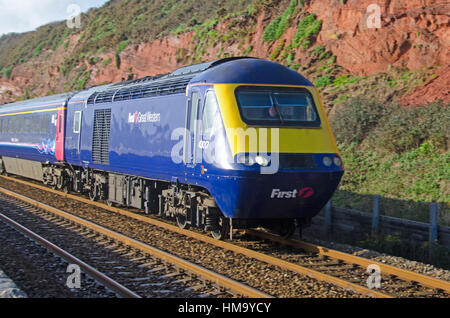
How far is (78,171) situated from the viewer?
58.1 feet

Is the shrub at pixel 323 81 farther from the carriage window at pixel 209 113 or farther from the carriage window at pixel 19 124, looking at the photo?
the carriage window at pixel 209 113

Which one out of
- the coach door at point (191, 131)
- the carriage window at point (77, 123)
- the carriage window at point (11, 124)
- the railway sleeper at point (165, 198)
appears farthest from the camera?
the carriage window at point (11, 124)

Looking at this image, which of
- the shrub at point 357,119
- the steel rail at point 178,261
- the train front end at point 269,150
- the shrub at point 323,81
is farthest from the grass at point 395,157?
the steel rail at point 178,261

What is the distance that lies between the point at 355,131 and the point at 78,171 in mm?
10037

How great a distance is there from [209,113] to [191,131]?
76 centimetres

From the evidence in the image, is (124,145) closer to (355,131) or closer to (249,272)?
(249,272)

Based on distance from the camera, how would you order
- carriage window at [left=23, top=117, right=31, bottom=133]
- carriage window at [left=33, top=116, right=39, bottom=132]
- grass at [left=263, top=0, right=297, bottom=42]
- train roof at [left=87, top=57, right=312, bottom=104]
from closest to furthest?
train roof at [left=87, top=57, right=312, bottom=104], carriage window at [left=33, top=116, right=39, bottom=132], carriage window at [left=23, top=117, right=31, bottom=133], grass at [left=263, top=0, right=297, bottom=42]

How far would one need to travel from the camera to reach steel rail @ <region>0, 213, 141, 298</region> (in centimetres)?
735

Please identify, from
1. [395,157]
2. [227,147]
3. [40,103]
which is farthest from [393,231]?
[40,103]

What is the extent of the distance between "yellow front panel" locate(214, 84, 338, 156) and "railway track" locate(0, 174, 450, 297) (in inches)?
75.0

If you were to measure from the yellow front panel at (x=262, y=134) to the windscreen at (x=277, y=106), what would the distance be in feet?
0.46

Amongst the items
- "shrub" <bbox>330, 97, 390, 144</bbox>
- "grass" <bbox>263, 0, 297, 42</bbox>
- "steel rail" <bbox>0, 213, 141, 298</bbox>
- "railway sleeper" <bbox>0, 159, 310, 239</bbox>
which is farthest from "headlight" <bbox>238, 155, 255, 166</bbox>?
"grass" <bbox>263, 0, 297, 42</bbox>

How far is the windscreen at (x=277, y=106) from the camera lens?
380 inches

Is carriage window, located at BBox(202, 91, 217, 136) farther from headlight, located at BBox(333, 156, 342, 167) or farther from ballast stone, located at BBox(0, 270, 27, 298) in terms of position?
ballast stone, located at BBox(0, 270, 27, 298)
